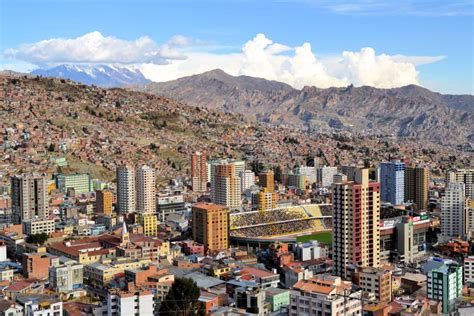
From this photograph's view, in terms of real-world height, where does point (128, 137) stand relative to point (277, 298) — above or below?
above

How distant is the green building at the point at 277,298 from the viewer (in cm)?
845

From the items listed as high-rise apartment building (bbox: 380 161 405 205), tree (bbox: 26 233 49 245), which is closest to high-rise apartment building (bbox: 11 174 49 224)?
tree (bbox: 26 233 49 245)

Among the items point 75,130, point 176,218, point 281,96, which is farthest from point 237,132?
point 281,96

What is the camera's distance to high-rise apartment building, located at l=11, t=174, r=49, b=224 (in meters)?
14.7

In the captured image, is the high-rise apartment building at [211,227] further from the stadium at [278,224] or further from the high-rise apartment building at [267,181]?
the high-rise apartment building at [267,181]

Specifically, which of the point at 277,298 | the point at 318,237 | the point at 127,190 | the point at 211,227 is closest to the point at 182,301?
the point at 277,298

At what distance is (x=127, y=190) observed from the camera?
17062mm

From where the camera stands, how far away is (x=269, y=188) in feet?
67.6

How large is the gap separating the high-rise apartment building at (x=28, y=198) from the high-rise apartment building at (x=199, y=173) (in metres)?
6.78

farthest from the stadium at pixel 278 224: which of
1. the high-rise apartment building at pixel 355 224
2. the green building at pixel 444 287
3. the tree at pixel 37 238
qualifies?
the green building at pixel 444 287

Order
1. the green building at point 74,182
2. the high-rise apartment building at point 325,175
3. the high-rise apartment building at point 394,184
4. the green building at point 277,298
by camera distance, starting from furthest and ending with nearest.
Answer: the high-rise apartment building at point 325,175, the green building at point 74,182, the high-rise apartment building at point 394,184, the green building at point 277,298

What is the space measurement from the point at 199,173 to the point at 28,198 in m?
8.11

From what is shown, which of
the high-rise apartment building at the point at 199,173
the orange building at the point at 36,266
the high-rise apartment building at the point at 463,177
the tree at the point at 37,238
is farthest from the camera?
the high-rise apartment building at the point at 199,173

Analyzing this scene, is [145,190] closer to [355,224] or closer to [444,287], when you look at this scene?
[355,224]
